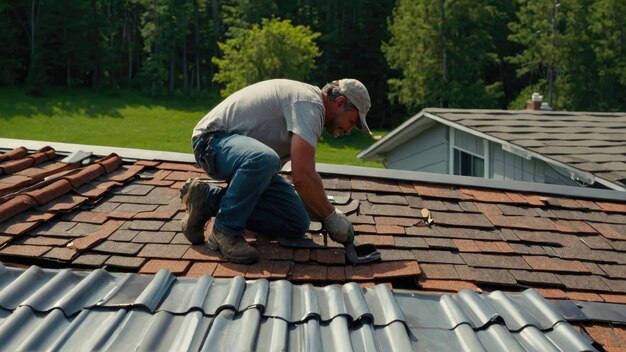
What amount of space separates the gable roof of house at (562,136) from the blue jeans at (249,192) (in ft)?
18.0

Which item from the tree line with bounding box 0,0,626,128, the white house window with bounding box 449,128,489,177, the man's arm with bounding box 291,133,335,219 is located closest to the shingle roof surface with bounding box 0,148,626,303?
the man's arm with bounding box 291,133,335,219

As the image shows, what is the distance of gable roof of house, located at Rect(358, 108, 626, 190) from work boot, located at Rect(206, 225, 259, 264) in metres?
5.90

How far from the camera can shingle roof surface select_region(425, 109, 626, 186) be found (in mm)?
9453

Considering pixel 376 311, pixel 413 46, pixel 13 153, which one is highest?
pixel 413 46

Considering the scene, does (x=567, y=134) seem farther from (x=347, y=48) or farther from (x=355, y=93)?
(x=347, y=48)

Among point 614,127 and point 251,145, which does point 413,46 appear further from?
point 251,145

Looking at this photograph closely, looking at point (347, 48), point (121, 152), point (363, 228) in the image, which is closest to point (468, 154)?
point (121, 152)

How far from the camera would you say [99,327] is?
2816 millimetres

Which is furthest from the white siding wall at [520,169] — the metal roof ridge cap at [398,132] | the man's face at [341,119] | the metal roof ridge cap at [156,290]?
the metal roof ridge cap at [156,290]

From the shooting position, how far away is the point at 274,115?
4.27 m

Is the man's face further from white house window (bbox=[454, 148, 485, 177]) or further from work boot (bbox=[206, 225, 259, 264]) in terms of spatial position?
white house window (bbox=[454, 148, 485, 177])

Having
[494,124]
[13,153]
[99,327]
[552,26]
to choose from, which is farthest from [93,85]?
[99,327]

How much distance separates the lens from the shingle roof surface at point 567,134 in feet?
31.0

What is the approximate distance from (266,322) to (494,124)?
395 inches
